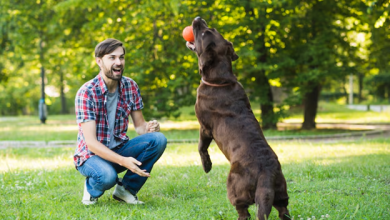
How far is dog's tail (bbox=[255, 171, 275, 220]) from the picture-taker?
10.6 ft

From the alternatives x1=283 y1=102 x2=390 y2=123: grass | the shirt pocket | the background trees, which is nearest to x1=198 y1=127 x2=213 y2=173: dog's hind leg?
the shirt pocket

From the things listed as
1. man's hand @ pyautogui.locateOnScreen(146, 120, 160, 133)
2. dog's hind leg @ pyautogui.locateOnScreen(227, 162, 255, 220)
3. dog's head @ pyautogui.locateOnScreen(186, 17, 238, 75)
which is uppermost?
dog's head @ pyautogui.locateOnScreen(186, 17, 238, 75)

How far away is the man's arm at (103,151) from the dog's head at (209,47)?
3.88 ft

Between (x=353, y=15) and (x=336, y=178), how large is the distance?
33.6 feet

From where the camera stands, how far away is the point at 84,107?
4.37 m

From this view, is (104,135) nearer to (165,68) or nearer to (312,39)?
(165,68)

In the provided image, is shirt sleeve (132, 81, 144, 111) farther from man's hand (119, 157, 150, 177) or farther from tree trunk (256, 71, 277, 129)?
tree trunk (256, 71, 277, 129)

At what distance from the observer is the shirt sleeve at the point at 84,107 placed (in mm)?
4348

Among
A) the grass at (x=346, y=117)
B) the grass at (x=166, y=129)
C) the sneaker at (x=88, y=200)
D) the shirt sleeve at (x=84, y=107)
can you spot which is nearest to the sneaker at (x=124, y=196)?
the sneaker at (x=88, y=200)

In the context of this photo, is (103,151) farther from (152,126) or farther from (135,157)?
(152,126)

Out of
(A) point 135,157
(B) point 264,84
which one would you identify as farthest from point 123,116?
(B) point 264,84

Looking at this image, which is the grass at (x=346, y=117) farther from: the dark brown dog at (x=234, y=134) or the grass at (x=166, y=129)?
the dark brown dog at (x=234, y=134)

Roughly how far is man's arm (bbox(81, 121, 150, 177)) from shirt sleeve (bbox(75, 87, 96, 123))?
0.06m

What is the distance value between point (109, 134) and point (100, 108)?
1.07 feet
